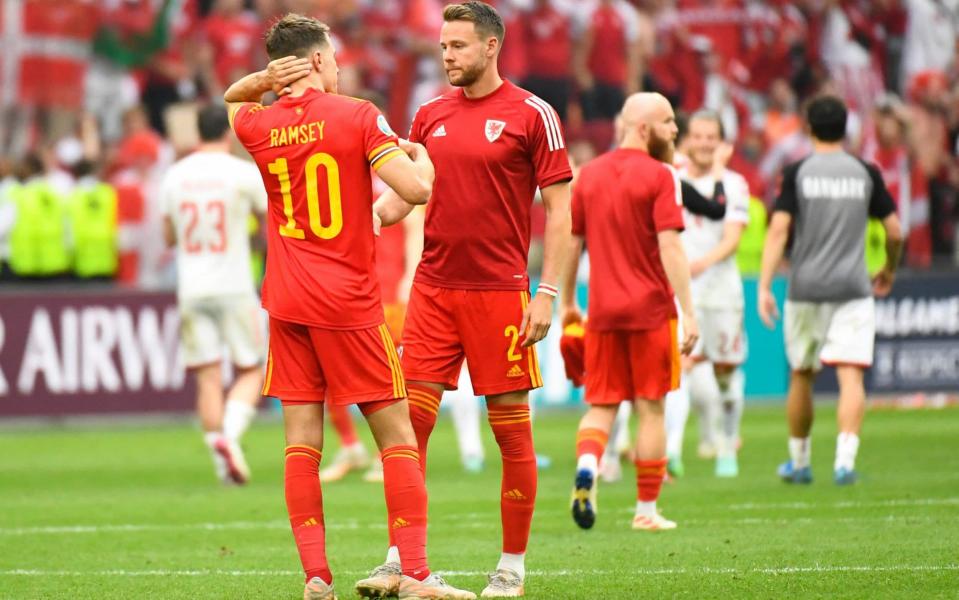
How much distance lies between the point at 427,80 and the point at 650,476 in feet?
43.8

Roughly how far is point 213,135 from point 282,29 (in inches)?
249

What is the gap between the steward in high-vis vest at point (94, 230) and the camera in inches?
763

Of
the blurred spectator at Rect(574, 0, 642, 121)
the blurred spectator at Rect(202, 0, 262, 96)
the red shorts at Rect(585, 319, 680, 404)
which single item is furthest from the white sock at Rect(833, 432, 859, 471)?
the blurred spectator at Rect(202, 0, 262, 96)

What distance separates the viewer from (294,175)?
22.8 ft

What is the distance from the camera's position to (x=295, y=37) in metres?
6.97

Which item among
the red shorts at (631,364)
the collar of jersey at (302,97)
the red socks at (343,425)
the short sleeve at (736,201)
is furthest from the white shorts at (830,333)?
the collar of jersey at (302,97)

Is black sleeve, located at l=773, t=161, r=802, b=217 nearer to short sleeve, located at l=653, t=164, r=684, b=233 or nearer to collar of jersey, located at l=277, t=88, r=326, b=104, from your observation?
short sleeve, located at l=653, t=164, r=684, b=233

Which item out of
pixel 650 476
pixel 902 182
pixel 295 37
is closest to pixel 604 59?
pixel 902 182

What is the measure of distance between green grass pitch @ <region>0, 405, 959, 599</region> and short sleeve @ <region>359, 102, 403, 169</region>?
195 cm

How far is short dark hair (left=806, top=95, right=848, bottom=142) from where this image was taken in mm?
11695

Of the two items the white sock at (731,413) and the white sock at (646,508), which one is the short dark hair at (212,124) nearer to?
the white sock at (731,413)

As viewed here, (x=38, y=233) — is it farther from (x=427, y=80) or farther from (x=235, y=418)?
(x=235, y=418)

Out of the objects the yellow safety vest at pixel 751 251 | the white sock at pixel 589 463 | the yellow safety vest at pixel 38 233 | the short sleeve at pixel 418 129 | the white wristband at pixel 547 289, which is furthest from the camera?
the yellow safety vest at pixel 38 233

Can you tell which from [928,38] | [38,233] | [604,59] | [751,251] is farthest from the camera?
[928,38]
